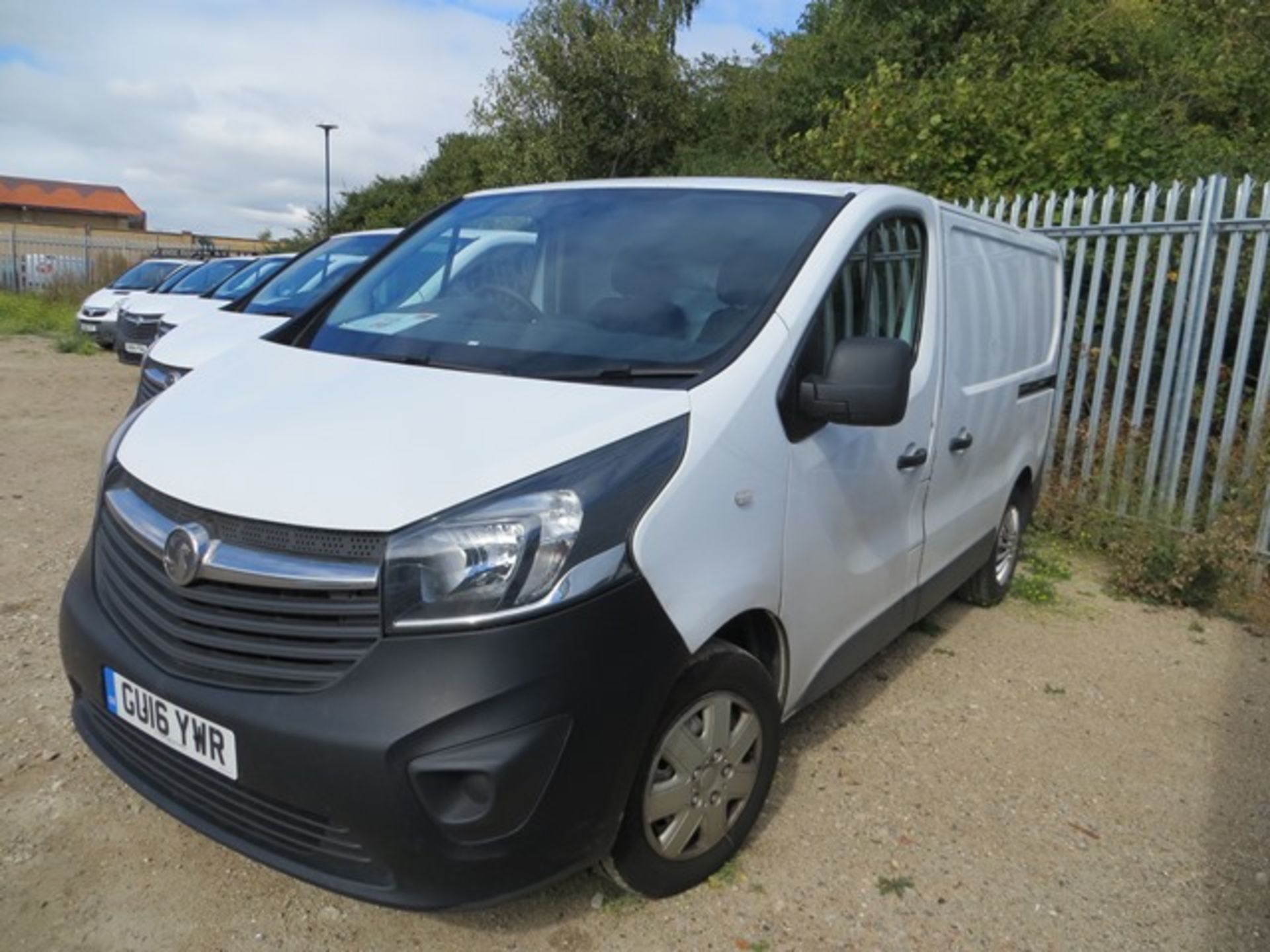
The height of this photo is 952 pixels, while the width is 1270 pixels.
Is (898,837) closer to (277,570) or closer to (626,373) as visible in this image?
(626,373)

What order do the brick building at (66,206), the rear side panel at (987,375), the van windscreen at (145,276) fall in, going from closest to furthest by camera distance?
the rear side panel at (987,375) → the van windscreen at (145,276) → the brick building at (66,206)

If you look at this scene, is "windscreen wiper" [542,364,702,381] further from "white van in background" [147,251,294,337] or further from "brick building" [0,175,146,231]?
"brick building" [0,175,146,231]

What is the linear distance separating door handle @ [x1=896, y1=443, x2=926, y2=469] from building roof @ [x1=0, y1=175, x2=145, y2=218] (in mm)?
74998

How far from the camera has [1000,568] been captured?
16.9 ft

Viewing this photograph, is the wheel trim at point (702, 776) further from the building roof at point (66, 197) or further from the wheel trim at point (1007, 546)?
the building roof at point (66, 197)

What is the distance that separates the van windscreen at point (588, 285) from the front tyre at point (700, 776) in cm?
79

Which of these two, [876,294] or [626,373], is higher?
[876,294]

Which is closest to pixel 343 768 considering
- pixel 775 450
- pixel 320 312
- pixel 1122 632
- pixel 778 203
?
pixel 775 450

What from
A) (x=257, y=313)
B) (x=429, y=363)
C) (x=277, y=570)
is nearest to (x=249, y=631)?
(x=277, y=570)

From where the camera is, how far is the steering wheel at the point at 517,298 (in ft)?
9.73

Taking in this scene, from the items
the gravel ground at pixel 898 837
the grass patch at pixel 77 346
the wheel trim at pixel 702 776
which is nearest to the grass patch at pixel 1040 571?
the gravel ground at pixel 898 837

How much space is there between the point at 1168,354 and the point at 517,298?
14.8 ft

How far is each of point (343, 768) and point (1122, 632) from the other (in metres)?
4.26

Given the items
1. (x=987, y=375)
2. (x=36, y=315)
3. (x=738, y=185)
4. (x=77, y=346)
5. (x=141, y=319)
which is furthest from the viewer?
(x=36, y=315)
